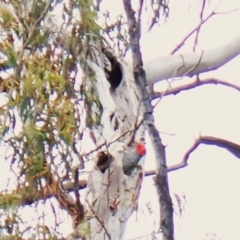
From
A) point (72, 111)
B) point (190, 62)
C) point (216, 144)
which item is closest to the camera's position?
point (72, 111)

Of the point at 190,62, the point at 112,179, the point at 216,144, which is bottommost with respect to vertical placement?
the point at 112,179

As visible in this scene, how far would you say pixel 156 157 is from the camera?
180cm

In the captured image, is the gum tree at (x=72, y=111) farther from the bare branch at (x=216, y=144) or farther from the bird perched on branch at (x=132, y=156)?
the bare branch at (x=216, y=144)

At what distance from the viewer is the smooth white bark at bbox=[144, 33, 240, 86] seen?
3.76m

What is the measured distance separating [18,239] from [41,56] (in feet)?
2.18

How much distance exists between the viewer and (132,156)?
10.2 feet

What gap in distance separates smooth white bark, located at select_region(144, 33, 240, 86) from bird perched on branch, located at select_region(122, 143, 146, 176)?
594 mm

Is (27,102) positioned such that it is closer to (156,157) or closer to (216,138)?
(156,157)

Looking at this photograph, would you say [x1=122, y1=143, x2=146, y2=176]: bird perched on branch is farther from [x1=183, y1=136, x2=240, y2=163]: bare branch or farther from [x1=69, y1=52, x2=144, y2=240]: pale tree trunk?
[x1=183, y1=136, x2=240, y2=163]: bare branch

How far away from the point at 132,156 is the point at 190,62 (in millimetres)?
906

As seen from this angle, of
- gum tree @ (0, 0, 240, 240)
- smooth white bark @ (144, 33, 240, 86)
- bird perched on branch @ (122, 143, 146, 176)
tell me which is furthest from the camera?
smooth white bark @ (144, 33, 240, 86)

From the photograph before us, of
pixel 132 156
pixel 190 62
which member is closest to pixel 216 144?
pixel 190 62

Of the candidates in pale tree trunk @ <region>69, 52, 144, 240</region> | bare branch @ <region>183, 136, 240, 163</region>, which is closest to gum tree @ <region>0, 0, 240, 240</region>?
pale tree trunk @ <region>69, 52, 144, 240</region>

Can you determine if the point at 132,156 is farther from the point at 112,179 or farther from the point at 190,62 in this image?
the point at 190,62
